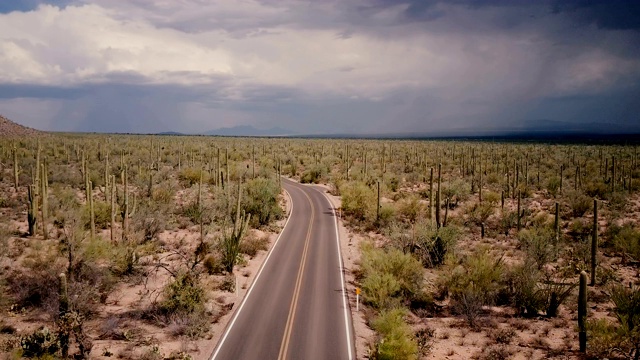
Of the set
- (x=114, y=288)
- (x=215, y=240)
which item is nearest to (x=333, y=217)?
(x=215, y=240)

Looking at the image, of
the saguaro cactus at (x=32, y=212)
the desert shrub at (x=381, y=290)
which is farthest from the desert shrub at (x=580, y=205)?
the saguaro cactus at (x=32, y=212)

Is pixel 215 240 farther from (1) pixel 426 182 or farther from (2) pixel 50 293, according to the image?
(1) pixel 426 182

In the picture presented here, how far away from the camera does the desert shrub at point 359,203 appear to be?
42478mm

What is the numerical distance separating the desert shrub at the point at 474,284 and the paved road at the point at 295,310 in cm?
634

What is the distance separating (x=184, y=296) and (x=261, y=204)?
21615mm

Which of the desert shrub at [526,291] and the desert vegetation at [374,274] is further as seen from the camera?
the desert shrub at [526,291]

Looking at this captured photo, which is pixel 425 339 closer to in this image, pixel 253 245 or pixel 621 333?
pixel 621 333

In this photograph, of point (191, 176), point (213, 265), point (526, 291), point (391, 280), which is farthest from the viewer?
point (191, 176)

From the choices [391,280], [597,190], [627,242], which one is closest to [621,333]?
[391,280]

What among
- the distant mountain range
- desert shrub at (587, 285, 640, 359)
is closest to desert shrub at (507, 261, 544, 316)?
desert shrub at (587, 285, 640, 359)

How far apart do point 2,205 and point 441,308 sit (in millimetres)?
39485

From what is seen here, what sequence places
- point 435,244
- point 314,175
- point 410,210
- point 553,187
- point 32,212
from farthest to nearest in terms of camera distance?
point 314,175
point 553,187
point 410,210
point 32,212
point 435,244

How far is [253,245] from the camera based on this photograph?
3188 cm

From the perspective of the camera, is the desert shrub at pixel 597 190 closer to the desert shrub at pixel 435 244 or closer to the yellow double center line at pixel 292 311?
the desert shrub at pixel 435 244
